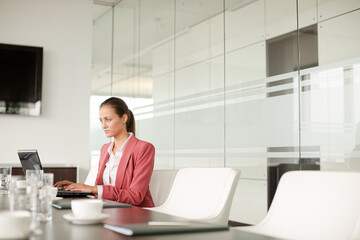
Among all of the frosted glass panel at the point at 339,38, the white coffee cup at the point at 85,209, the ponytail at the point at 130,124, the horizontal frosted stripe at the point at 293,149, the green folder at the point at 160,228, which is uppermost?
the frosted glass panel at the point at 339,38

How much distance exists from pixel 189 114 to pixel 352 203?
3.15 m

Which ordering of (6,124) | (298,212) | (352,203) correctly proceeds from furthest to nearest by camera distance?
(6,124)
(298,212)
(352,203)

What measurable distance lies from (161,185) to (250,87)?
1.31m

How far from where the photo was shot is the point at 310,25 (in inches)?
139

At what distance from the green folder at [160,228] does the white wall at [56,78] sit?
425 centimetres

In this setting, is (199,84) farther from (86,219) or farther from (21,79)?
(86,219)

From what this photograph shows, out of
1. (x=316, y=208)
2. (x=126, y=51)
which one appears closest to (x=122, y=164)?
(x=316, y=208)

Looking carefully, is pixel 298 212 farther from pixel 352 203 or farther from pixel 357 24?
pixel 357 24

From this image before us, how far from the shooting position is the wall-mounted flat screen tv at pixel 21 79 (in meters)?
5.33

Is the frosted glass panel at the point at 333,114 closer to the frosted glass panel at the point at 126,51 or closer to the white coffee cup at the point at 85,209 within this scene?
the white coffee cup at the point at 85,209

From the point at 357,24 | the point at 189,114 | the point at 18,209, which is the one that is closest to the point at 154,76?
the point at 189,114

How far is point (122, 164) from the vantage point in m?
3.03

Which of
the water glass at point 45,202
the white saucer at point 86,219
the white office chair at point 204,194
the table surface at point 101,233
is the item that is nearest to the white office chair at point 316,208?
the white office chair at point 204,194

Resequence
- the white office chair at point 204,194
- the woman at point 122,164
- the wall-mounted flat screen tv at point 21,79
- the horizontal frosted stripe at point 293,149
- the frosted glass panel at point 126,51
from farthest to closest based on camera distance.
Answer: the frosted glass panel at point 126,51
the wall-mounted flat screen tv at point 21,79
the horizontal frosted stripe at point 293,149
the woman at point 122,164
the white office chair at point 204,194
